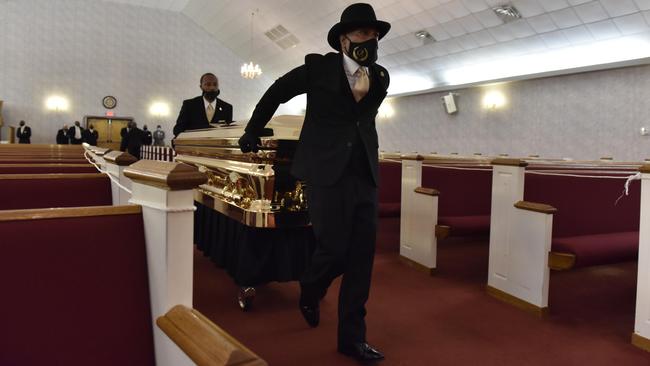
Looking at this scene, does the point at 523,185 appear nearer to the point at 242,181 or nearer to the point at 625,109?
the point at 242,181

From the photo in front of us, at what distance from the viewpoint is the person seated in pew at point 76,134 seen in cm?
1474

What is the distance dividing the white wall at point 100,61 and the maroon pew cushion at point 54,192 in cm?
1496

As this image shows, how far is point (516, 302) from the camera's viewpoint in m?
2.90

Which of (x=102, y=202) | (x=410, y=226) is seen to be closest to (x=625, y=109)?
(x=410, y=226)

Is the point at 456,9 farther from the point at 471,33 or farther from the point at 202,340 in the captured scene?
the point at 202,340

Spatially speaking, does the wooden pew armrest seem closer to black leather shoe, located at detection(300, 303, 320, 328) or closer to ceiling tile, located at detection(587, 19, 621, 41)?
black leather shoe, located at detection(300, 303, 320, 328)

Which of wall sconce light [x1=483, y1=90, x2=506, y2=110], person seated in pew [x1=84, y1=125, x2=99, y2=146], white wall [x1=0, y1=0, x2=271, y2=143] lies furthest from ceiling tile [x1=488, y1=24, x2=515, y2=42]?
person seated in pew [x1=84, y1=125, x2=99, y2=146]

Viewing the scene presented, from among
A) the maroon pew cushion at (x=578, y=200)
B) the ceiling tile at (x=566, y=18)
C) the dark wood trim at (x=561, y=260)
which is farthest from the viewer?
the ceiling tile at (x=566, y=18)

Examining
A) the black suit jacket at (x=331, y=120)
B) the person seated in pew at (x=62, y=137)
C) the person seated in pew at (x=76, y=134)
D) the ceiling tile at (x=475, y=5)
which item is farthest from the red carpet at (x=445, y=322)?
the person seated in pew at (x=62, y=137)

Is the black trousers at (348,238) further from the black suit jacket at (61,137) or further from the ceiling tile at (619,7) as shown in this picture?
the black suit jacket at (61,137)

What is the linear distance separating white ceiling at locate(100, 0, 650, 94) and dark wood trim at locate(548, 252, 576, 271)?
19.7 feet

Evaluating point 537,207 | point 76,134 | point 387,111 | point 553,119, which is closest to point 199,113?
point 537,207

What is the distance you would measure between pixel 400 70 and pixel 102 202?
35.8 feet

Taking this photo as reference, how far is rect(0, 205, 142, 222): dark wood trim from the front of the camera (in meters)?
0.98
